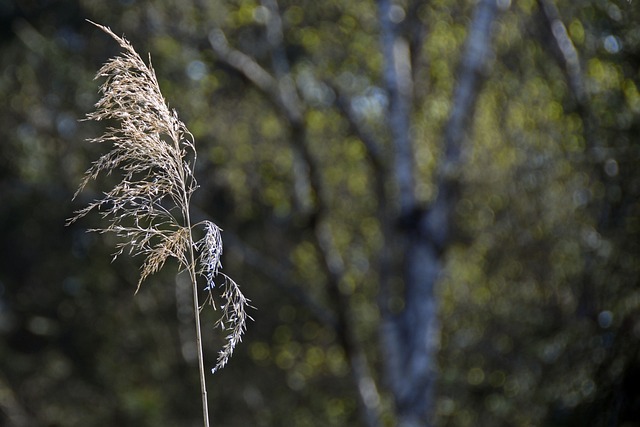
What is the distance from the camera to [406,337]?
1032 centimetres

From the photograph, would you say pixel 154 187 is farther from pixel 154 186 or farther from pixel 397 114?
pixel 397 114

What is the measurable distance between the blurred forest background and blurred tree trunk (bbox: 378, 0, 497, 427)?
2 cm

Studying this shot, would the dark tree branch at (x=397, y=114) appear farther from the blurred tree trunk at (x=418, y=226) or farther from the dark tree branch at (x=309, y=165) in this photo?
the dark tree branch at (x=309, y=165)

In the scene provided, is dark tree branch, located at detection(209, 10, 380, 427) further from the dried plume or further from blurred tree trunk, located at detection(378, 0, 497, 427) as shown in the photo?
the dried plume

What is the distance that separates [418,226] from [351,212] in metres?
5.13

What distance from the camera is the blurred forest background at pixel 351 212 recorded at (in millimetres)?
9188

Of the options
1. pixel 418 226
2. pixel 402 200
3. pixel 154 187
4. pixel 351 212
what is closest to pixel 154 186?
pixel 154 187

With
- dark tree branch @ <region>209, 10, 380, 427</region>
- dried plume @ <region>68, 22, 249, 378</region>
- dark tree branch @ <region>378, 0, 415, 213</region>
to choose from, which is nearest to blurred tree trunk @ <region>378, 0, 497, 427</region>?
dark tree branch @ <region>378, 0, 415, 213</region>

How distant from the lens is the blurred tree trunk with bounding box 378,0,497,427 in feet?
31.7

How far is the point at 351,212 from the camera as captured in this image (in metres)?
15.0

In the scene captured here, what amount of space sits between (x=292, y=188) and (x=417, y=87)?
1.87 meters

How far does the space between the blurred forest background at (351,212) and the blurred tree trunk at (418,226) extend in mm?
22

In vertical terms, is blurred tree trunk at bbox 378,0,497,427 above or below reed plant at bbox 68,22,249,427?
below

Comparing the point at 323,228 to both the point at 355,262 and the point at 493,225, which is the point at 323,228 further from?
the point at 355,262
